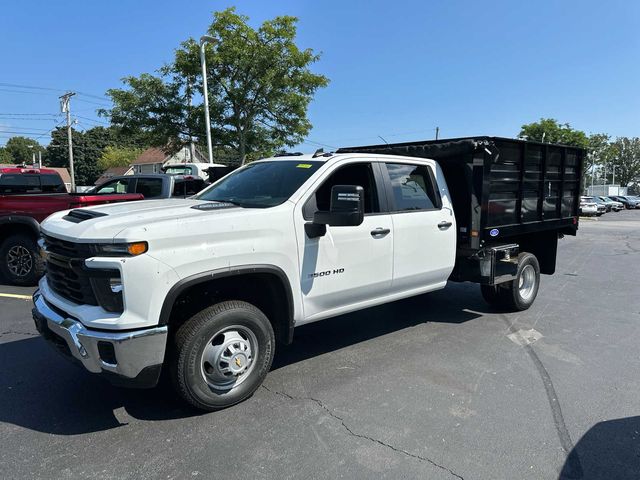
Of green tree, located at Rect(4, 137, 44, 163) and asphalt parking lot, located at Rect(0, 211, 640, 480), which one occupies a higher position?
green tree, located at Rect(4, 137, 44, 163)

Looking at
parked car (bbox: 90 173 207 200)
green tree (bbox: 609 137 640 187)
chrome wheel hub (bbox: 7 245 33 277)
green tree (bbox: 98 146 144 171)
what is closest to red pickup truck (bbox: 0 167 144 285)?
chrome wheel hub (bbox: 7 245 33 277)

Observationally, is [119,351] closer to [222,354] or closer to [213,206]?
[222,354]

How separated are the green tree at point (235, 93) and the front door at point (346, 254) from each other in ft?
48.9

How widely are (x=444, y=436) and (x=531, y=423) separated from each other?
698 mm

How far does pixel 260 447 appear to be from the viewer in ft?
10.1

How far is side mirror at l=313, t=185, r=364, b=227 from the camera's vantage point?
354 cm

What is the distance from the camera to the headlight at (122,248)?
117 inches

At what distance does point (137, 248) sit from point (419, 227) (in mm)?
2810

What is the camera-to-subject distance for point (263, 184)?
4332mm

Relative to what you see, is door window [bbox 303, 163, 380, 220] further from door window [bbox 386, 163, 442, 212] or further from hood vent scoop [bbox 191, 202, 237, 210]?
hood vent scoop [bbox 191, 202, 237, 210]

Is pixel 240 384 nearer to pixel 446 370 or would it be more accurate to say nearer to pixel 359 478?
pixel 359 478

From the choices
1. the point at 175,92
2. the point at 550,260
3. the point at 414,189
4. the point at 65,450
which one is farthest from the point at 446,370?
the point at 175,92

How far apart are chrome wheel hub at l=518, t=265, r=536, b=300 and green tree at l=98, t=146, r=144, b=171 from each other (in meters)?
77.0

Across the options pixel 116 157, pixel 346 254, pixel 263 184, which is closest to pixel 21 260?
pixel 263 184
